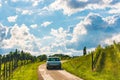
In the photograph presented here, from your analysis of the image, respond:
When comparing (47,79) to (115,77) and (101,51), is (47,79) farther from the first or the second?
(101,51)

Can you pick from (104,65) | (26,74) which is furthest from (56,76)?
(26,74)

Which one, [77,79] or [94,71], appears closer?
[77,79]

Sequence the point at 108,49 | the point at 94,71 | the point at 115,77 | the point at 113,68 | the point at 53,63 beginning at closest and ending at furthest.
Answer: the point at 115,77, the point at 113,68, the point at 94,71, the point at 108,49, the point at 53,63

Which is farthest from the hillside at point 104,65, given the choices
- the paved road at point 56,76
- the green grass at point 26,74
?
the green grass at point 26,74

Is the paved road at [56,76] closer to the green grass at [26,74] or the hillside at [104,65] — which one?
the green grass at [26,74]

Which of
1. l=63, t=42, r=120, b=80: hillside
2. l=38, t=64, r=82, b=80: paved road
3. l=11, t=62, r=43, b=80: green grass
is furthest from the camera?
l=11, t=62, r=43, b=80: green grass

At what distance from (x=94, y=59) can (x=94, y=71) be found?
10.2 ft

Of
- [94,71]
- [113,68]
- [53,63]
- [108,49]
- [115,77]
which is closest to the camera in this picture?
[115,77]

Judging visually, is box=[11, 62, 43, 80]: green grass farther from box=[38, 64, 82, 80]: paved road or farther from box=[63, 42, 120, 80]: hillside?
box=[63, 42, 120, 80]: hillside

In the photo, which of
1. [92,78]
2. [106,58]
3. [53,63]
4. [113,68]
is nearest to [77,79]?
[92,78]

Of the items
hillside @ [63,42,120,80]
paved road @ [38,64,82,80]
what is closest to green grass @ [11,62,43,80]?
paved road @ [38,64,82,80]

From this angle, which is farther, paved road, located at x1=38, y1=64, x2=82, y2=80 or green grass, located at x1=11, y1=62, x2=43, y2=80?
green grass, located at x1=11, y1=62, x2=43, y2=80

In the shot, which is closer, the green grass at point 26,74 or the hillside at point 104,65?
the hillside at point 104,65

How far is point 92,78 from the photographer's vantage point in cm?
3881
